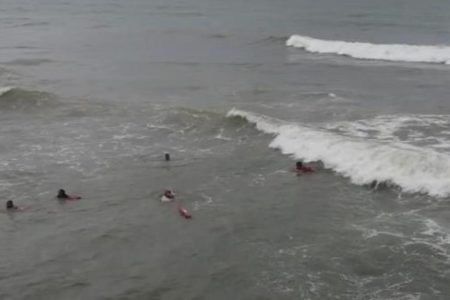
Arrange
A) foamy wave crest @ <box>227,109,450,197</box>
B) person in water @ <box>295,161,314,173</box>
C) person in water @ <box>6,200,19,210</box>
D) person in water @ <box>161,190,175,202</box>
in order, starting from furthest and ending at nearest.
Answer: person in water @ <box>295,161,314,173</box>
foamy wave crest @ <box>227,109,450,197</box>
person in water @ <box>161,190,175,202</box>
person in water @ <box>6,200,19,210</box>

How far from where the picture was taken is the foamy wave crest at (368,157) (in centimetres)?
2044

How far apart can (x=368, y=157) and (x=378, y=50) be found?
1341 inches

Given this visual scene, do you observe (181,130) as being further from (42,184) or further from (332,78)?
(332,78)

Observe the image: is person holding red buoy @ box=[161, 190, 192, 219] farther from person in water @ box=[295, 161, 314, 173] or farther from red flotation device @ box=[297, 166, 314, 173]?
red flotation device @ box=[297, 166, 314, 173]

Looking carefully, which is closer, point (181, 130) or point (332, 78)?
point (181, 130)

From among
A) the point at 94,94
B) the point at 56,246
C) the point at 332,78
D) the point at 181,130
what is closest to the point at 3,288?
the point at 56,246

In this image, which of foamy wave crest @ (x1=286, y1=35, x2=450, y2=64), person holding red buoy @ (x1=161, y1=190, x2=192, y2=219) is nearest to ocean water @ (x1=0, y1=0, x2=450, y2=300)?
person holding red buoy @ (x1=161, y1=190, x2=192, y2=219)

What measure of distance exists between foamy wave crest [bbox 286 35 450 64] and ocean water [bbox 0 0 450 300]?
358 millimetres

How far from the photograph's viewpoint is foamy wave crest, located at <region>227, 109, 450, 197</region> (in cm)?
2044

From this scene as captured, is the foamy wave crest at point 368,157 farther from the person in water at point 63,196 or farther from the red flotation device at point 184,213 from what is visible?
the person in water at point 63,196

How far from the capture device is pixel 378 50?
54.8 m

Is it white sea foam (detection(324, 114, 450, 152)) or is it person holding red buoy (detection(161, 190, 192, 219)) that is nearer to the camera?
person holding red buoy (detection(161, 190, 192, 219))

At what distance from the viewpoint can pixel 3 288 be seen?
47.9 ft

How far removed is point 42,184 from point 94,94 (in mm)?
15678
